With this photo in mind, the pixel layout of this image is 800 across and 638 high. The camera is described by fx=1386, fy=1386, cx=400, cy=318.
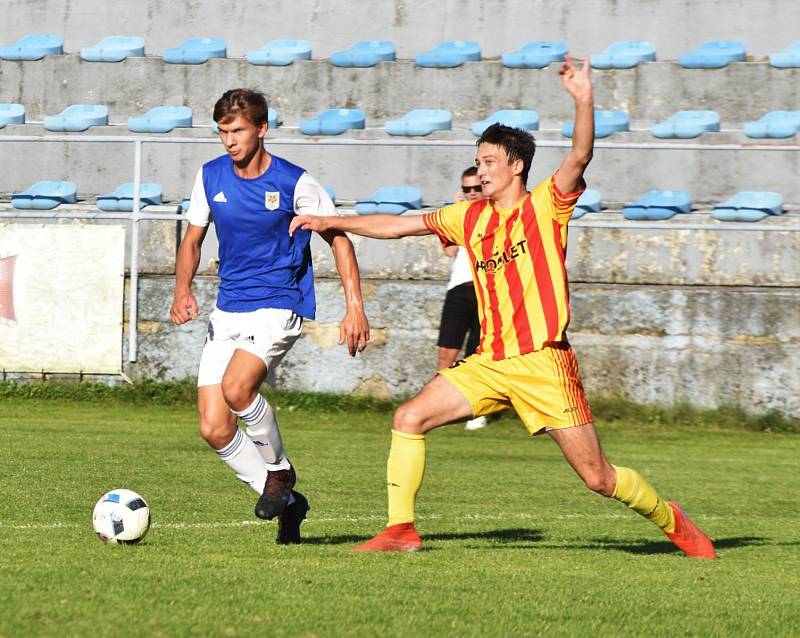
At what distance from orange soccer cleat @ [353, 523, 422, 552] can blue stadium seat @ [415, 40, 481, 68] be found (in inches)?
447

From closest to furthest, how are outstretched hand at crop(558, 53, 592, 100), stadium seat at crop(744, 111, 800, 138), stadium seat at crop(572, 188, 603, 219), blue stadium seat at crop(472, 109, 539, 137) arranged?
1. outstretched hand at crop(558, 53, 592, 100)
2. stadium seat at crop(572, 188, 603, 219)
3. stadium seat at crop(744, 111, 800, 138)
4. blue stadium seat at crop(472, 109, 539, 137)

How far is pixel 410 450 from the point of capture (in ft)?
19.8

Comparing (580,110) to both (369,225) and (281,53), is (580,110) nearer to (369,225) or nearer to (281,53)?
(369,225)

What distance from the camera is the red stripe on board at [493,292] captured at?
6113 millimetres

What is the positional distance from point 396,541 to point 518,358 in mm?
953

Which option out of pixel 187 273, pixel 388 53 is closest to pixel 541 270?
pixel 187 273

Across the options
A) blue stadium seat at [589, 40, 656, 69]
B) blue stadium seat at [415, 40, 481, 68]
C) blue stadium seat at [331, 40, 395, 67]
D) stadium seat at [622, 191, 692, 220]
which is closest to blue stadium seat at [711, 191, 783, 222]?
stadium seat at [622, 191, 692, 220]

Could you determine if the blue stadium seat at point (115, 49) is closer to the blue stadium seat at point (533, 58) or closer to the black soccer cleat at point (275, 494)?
the blue stadium seat at point (533, 58)

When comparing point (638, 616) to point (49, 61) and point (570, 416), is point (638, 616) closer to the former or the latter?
point (570, 416)

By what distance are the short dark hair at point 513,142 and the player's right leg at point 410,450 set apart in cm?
103

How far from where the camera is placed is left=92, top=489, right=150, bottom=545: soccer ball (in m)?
5.84

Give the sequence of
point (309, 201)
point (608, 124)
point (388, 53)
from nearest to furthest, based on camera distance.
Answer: point (309, 201), point (608, 124), point (388, 53)

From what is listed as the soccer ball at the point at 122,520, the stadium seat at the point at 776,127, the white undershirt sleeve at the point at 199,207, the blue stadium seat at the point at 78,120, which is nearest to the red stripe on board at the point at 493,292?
the white undershirt sleeve at the point at 199,207

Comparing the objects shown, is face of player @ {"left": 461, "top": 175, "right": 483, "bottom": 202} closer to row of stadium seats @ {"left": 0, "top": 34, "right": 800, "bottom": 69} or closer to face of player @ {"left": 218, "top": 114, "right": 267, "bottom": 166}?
face of player @ {"left": 218, "top": 114, "right": 267, "bottom": 166}
